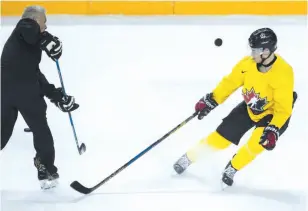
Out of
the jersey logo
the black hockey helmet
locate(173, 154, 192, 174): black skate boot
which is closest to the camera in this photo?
the black hockey helmet

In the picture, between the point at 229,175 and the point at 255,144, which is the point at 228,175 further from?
the point at 255,144

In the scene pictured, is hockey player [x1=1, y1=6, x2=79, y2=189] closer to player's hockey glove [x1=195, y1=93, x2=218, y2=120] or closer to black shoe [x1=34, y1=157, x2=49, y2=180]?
black shoe [x1=34, y1=157, x2=49, y2=180]

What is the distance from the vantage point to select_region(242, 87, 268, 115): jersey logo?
2996 millimetres

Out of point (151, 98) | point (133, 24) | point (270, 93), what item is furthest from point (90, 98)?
point (270, 93)

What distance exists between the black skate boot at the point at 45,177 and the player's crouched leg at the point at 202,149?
2.00 ft

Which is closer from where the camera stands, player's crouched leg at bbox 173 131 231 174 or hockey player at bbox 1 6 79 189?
hockey player at bbox 1 6 79 189

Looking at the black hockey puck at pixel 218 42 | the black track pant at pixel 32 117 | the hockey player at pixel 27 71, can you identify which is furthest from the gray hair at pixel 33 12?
the black hockey puck at pixel 218 42

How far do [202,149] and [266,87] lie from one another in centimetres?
48

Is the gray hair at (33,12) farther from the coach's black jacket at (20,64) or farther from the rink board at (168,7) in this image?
the rink board at (168,7)

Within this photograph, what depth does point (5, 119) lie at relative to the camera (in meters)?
2.96

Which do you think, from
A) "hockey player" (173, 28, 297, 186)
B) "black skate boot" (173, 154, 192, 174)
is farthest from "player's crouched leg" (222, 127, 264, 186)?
"black skate boot" (173, 154, 192, 174)

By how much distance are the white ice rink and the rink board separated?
0.10 m

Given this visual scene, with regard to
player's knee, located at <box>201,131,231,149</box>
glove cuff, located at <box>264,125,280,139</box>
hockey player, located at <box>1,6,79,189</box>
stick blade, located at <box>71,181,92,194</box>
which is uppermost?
hockey player, located at <box>1,6,79,189</box>

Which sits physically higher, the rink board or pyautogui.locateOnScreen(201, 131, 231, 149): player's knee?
the rink board
